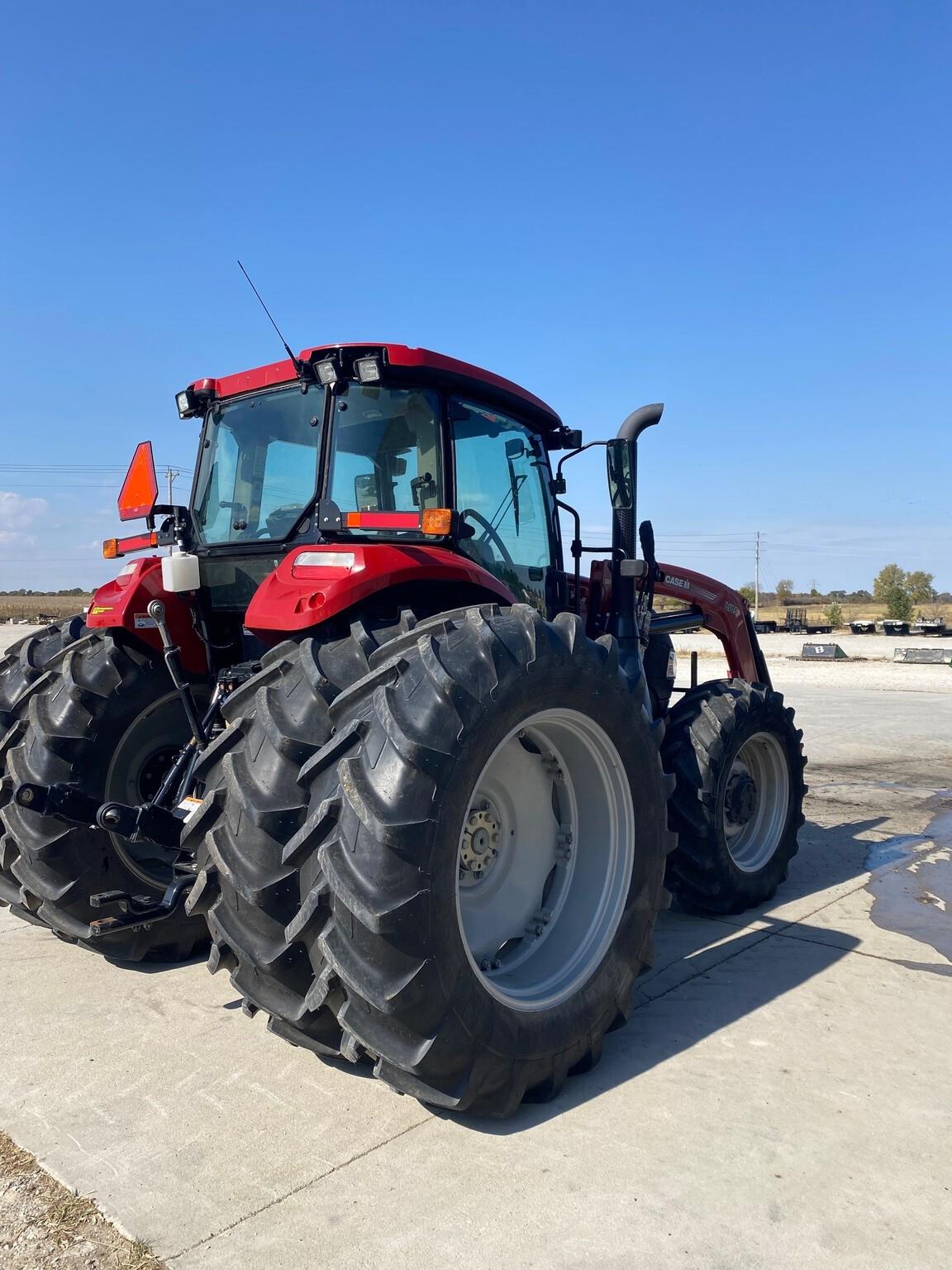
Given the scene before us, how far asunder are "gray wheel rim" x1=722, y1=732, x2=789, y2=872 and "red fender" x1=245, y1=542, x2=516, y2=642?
2448mm

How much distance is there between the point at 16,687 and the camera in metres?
4.43

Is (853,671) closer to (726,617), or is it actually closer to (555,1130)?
(726,617)

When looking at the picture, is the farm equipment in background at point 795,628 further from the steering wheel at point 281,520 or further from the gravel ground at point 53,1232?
the gravel ground at point 53,1232

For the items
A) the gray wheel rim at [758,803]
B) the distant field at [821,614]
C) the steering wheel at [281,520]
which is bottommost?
the gray wheel rim at [758,803]

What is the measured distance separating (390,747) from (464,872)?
0.91m

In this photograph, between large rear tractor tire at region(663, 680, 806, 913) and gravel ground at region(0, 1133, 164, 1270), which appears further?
large rear tractor tire at region(663, 680, 806, 913)

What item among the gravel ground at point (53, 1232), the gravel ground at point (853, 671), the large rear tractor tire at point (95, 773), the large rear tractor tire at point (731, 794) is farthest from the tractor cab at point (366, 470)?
the gravel ground at point (853, 671)

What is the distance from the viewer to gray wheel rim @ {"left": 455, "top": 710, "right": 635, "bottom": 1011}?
3301mm

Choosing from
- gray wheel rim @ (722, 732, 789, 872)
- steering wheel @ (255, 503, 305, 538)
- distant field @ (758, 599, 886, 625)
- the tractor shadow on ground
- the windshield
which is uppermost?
the windshield

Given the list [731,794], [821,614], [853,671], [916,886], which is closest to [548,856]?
[731,794]

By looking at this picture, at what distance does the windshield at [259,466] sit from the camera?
3936 millimetres

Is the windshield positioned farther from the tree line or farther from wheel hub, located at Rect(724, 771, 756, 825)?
the tree line

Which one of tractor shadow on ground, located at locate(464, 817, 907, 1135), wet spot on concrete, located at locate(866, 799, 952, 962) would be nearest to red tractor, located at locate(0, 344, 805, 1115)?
tractor shadow on ground, located at locate(464, 817, 907, 1135)

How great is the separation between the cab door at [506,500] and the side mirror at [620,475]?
324 mm
